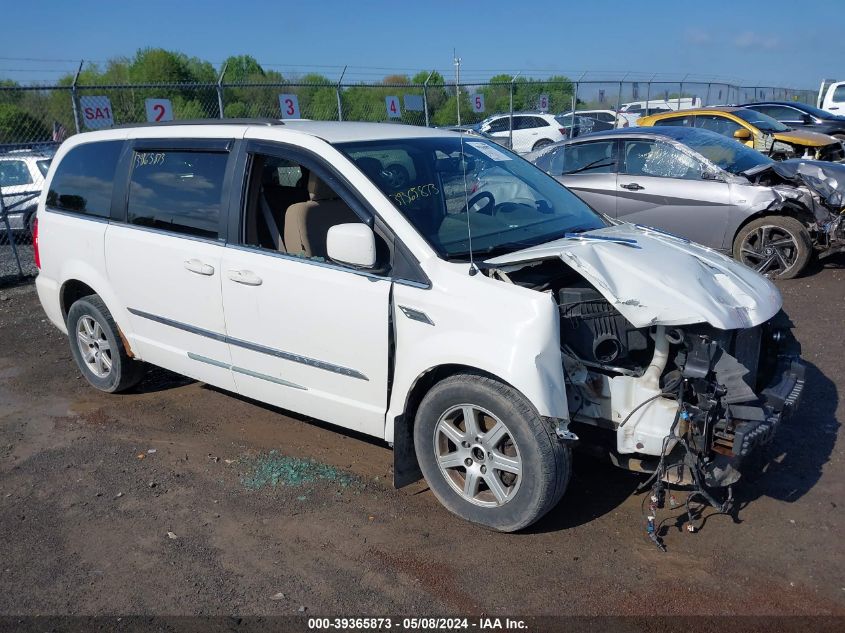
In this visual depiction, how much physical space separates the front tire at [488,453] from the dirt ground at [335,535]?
17cm

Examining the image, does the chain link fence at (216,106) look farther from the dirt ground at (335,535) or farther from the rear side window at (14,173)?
the dirt ground at (335,535)

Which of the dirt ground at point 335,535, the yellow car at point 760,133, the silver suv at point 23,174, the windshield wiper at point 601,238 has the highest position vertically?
the windshield wiper at point 601,238

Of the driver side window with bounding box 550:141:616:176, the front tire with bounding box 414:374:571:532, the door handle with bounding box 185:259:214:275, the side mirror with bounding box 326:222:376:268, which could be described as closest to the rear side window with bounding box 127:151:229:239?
the door handle with bounding box 185:259:214:275

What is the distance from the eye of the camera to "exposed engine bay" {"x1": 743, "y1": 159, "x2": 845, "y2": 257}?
806 cm

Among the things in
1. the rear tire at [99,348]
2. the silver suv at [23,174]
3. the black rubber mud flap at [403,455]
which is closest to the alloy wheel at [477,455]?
the black rubber mud flap at [403,455]

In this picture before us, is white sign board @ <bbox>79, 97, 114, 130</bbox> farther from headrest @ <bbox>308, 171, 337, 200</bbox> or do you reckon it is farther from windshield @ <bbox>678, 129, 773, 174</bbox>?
windshield @ <bbox>678, 129, 773, 174</bbox>

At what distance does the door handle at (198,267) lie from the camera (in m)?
4.55

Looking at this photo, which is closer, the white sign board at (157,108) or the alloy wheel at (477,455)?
the alloy wheel at (477,455)

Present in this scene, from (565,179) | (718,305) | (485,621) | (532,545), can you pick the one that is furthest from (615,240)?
(565,179)

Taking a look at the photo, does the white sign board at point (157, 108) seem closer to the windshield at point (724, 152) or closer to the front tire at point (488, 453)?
the windshield at point (724, 152)

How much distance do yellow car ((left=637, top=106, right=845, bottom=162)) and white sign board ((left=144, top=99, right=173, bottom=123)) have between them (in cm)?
877

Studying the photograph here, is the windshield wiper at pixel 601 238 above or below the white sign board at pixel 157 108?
below

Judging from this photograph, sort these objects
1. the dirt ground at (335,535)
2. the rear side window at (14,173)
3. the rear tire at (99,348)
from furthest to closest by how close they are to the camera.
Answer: the rear side window at (14,173)
the rear tire at (99,348)
the dirt ground at (335,535)

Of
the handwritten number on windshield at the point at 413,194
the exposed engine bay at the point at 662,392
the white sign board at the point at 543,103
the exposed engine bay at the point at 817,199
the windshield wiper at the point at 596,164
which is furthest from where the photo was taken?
the white sign board at the point at 543,103
